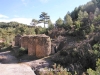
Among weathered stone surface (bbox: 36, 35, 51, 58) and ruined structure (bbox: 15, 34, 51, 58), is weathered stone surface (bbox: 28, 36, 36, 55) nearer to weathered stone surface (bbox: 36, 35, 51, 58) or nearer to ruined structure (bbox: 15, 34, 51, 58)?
ruined structure (bbox: 15, 34, 51, 58)

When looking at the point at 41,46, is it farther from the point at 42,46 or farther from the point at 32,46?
the point at 32,46

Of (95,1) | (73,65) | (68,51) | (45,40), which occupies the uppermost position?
(95,1)

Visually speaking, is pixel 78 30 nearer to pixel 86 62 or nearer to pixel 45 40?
pixel 45 40

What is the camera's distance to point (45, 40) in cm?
1323

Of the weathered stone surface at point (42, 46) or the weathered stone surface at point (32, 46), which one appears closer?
the weathered stone surface at point (42, 46)

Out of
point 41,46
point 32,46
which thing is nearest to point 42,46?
point 41,46

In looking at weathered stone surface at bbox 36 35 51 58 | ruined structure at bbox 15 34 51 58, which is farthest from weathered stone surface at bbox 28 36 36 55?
weathered stone surface at bbox 36 35 51 58

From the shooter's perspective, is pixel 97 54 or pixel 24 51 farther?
pixel 24 51

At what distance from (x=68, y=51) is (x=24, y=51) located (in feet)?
15.9

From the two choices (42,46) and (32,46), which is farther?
(32,46)

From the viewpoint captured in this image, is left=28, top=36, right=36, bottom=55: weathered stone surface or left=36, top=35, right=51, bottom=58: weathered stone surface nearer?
left=36, top=35, right=51, bottom=58: weathered stone surface

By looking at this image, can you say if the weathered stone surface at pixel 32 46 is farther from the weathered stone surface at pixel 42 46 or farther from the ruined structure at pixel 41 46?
the weathered stone surface at pixel 42 46

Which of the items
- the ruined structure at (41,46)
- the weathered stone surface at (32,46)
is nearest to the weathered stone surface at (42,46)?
the ruined structure at (41,46)

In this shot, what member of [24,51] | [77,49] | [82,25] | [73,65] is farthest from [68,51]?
[82,25]
